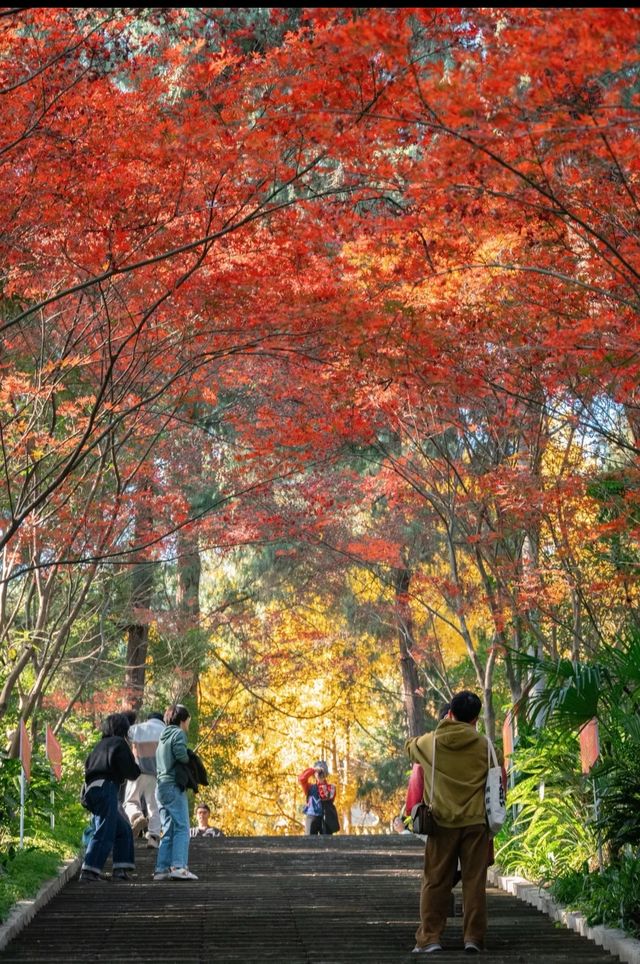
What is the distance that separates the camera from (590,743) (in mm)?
8430

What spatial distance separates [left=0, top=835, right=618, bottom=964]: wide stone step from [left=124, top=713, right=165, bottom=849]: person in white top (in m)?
1.52

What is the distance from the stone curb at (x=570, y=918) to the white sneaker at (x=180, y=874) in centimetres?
269

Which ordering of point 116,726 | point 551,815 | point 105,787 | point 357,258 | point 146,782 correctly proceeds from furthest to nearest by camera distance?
point 146,782 → point 357,258 → point 116,726 → point 105,787 → point 551,815

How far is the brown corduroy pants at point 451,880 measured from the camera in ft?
23.2

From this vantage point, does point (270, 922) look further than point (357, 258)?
No

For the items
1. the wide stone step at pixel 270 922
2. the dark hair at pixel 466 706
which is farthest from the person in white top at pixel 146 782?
the dark hair at pixel 466 706

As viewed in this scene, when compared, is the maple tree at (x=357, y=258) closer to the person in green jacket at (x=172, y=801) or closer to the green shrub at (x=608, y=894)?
the person in green jacket at (x=172, y=801)

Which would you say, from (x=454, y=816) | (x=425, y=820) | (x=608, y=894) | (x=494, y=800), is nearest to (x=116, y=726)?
(x=425, y=820)

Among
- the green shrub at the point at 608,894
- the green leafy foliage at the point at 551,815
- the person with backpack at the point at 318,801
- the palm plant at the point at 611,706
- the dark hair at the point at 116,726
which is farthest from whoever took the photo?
the person with backpack at the point at 318,801

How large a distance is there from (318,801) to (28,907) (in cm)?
1125

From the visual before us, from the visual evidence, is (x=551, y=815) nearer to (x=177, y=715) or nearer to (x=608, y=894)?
(x=608, y=894)

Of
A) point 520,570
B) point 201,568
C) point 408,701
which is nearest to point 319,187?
point 520,570

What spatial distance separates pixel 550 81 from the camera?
21.6ft

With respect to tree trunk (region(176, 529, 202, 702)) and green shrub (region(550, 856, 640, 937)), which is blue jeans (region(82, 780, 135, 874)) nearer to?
green shrub (region(550, 856, 640, 937))
